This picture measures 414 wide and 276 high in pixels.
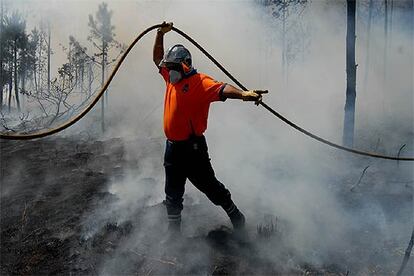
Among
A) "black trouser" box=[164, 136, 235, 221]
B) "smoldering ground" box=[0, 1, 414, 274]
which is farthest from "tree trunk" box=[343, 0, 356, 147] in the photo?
"black trouser" box=[164, 136, 235, 221]

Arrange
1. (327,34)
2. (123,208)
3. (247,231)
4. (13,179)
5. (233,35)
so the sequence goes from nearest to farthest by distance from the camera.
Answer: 1. (247,231)
2. (123,208)
3. (13,179)
4. (233,35)
5. (327,34)

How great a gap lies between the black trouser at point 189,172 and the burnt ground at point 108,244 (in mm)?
356

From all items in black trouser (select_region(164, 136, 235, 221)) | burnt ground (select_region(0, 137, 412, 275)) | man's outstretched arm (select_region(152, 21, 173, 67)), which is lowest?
burnt ground (select_region(0, 137, 412, 275))

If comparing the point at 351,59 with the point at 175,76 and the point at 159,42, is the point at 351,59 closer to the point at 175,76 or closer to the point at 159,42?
the point at 159,42

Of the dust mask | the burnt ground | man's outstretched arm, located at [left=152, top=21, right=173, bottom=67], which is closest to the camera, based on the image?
the burnt ground

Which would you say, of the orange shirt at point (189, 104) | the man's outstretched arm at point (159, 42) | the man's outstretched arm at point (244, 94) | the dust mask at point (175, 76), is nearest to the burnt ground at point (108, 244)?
the orange shirt at point (189, 104)

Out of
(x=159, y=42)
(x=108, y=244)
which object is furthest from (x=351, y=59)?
(x=108, y=244)

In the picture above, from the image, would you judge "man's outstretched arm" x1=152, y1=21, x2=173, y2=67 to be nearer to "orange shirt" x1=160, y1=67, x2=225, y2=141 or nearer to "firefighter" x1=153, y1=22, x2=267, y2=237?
"firefighter" x1=153, y1=22, x2=267, y2=237

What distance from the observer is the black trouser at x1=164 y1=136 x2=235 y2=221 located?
3.48 metres

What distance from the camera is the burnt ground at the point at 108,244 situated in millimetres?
3266

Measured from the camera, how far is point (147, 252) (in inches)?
137

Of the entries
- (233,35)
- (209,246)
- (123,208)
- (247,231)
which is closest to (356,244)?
(247,231)

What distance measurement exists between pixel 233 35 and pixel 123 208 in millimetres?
11682

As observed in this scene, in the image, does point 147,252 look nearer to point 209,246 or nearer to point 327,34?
point 209,246
